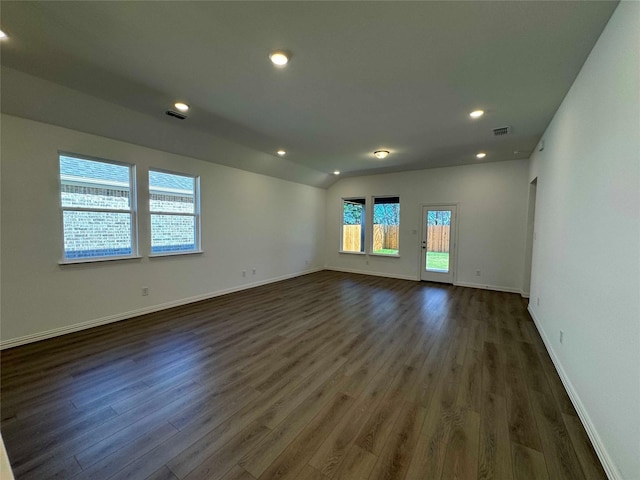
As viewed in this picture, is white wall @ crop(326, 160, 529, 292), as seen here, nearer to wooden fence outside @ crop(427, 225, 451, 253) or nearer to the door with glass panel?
the door with glass panel

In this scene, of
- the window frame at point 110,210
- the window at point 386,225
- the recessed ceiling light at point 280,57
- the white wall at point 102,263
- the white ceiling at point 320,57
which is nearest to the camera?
the white ceiling at point 320,57

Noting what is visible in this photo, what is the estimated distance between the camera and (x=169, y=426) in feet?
6.05

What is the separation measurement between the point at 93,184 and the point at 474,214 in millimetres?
7232

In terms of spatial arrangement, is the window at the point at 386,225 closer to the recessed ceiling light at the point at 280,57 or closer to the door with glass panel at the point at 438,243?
the door with glass panel at the point at 438,243

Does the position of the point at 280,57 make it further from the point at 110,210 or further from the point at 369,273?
the point at 369,273

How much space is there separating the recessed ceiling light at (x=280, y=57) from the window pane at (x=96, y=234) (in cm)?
325

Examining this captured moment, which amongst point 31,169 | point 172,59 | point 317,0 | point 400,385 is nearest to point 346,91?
point 317,0

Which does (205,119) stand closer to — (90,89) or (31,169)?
(90,89)

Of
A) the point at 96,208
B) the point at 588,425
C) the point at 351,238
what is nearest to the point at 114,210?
the point at 96,208

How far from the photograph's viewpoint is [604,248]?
174cm

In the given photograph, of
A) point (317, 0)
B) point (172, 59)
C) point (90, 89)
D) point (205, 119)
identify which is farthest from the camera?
point (205, 119)

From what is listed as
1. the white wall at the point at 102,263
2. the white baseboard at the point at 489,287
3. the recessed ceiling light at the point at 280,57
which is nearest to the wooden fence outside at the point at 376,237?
the white baseboard at the point at 489,287

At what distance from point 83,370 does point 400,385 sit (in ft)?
10.0

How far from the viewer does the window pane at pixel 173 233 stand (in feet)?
14.2
